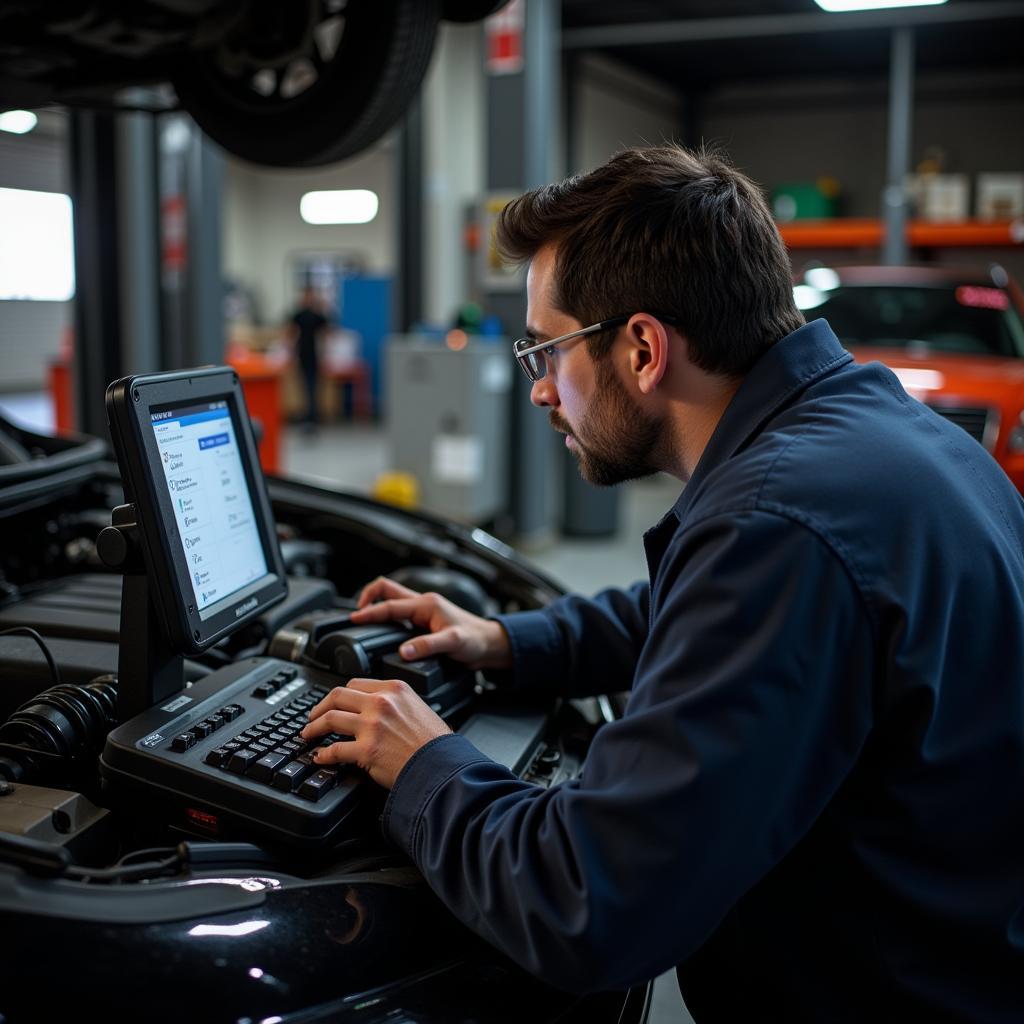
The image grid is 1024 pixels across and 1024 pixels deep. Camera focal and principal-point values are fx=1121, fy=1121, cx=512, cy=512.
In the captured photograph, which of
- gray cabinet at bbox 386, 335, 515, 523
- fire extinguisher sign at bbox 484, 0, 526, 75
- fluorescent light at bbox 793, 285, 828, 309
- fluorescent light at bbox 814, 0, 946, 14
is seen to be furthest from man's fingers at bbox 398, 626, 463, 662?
fluorescent light at bbox 814, 0, 946, 14

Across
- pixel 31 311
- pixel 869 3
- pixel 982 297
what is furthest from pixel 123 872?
pixel 31 311

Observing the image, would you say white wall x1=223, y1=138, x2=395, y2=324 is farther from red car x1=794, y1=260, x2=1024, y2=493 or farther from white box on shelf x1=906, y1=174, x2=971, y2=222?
red car x1=794, y1=260, x2=1024, y2=493

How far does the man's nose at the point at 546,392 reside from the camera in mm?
1177

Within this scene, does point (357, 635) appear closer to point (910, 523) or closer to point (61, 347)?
point (910, 523)

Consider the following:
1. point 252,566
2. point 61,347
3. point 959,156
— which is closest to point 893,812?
point 252,566

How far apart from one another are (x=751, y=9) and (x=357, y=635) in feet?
26.4

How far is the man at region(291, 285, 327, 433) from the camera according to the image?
425 inches

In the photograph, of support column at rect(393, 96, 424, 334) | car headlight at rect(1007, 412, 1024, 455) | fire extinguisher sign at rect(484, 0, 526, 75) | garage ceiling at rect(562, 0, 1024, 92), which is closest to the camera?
car headlight at rect(1007, 412, 1024, 455)

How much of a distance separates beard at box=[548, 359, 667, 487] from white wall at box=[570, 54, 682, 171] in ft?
28.1

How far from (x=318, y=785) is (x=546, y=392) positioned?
0.47 metres

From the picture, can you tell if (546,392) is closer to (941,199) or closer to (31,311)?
(941,199)

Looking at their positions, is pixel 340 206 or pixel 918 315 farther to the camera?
pixel 340 206

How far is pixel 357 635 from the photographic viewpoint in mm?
1269

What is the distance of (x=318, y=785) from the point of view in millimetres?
976
